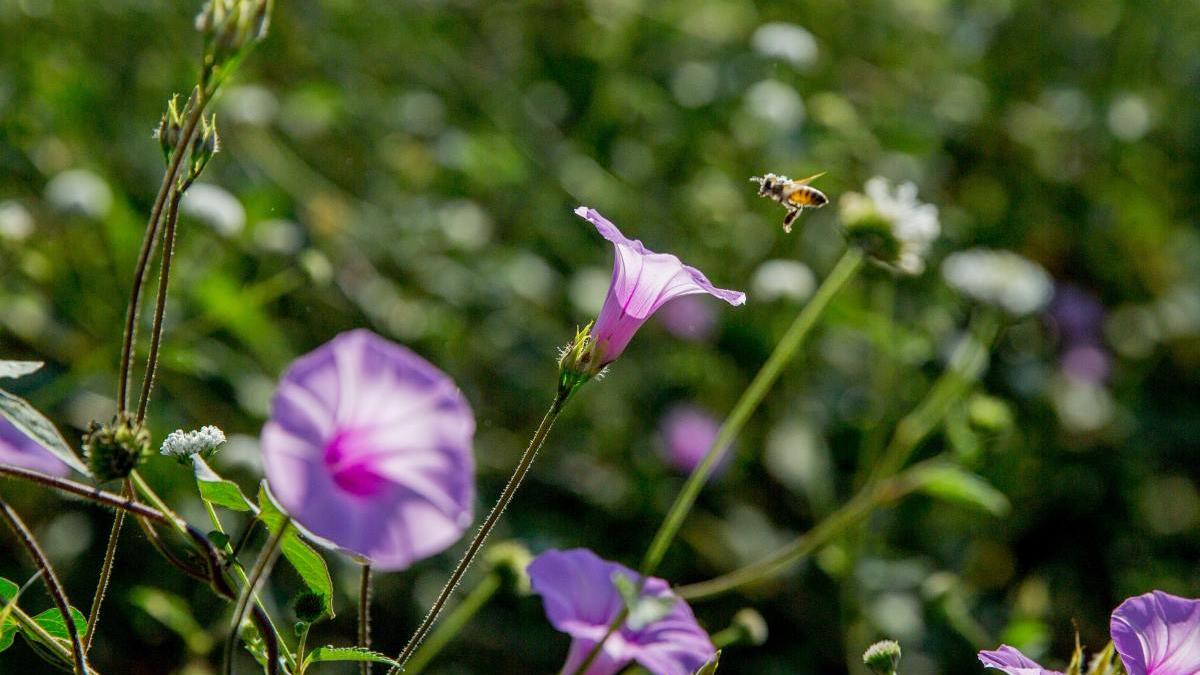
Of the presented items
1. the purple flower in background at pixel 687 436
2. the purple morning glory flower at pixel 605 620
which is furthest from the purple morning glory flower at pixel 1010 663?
the purple flower in background at pixel 687 436

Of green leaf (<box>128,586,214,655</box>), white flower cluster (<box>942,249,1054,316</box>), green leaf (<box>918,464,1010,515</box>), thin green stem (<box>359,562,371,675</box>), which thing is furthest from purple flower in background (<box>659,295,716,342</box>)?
thin green stem (<box>359,562,371,675</box>)

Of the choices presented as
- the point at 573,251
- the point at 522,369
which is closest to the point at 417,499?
the point at 522,369

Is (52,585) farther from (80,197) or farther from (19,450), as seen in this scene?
(80,197)

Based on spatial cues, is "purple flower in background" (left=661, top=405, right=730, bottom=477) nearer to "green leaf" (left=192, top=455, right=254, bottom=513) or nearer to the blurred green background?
the blurred green background

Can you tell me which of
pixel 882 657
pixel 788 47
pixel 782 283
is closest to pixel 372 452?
pixel 882 657

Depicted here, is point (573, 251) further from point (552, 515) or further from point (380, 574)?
point (380, 574)

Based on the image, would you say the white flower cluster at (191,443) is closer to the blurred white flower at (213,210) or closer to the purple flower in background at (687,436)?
the blurred white flower at (213,210)
